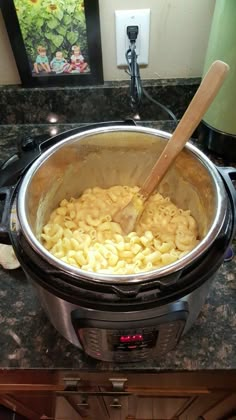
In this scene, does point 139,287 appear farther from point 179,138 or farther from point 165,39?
point 165,39

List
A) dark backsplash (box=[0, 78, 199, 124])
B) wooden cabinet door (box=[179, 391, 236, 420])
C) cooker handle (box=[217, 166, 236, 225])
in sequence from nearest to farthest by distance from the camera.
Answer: cooker handle (box=[217, 166, 236, 225]) → wooden cabinet door (box=[179, 391, 236, 420]) → dark backsplash (box=[0, 78, 199, 124])

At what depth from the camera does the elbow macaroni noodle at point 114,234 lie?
2.19ft

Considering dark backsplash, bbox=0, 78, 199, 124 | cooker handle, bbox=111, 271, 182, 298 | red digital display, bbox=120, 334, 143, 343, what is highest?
cooker handle, bbox=111, 271, 182, 298

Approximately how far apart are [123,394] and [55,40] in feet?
2.84

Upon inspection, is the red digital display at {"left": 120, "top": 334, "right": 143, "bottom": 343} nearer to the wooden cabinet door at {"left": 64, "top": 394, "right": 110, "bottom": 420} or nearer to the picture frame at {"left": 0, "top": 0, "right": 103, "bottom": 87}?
the wooden cabinet door at {"left": 64, "top": 394, "right": 110, "bottom": 420}

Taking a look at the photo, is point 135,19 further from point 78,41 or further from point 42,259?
point 42,259

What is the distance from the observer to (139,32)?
91 centimetres

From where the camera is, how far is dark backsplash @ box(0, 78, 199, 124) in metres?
1.00

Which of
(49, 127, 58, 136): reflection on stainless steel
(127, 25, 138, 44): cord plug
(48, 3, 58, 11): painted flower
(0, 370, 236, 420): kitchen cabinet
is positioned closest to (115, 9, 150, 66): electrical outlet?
(127, 25, 138, 44): cord plug

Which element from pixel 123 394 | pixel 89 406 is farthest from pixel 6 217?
pixel 89 406

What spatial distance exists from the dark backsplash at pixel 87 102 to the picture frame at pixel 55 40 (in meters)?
0.03

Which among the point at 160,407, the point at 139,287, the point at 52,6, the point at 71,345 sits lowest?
the point at 160,407

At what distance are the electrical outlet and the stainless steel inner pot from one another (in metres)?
0.32

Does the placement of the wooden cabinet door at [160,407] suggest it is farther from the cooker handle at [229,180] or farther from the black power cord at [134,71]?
the black power cord at [134,71]
